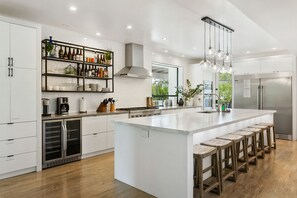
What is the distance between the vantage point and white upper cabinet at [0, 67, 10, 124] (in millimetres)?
3225

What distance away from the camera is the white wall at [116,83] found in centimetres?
439

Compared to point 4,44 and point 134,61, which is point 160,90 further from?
point 4,44

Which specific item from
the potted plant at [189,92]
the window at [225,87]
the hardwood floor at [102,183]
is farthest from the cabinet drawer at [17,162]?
the window at [225,87]

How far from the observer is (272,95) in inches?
251

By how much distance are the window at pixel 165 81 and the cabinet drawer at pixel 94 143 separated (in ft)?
8.83

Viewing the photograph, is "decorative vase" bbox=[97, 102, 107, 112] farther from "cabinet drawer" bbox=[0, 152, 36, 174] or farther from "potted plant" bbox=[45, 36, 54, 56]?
"cabinet drawer" bbox=[0, 152, 36, 174]

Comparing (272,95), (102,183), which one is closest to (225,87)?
(272,95)

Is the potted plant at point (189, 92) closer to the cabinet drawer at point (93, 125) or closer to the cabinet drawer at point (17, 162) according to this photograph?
the cabinet drawer at point (93, 125)

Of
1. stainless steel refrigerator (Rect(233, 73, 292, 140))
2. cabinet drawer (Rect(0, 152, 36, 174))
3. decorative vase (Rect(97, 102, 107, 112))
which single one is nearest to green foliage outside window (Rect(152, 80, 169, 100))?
decorative vase (Rect(97, 102, 107, 112))

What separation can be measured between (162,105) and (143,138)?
4.42 meters

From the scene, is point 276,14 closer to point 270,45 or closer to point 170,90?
point 270,45

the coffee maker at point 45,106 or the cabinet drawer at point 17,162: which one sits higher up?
the coffee maker at point 45,106

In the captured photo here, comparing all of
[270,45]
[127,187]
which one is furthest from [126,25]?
[270,45]

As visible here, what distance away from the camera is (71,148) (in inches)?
161
